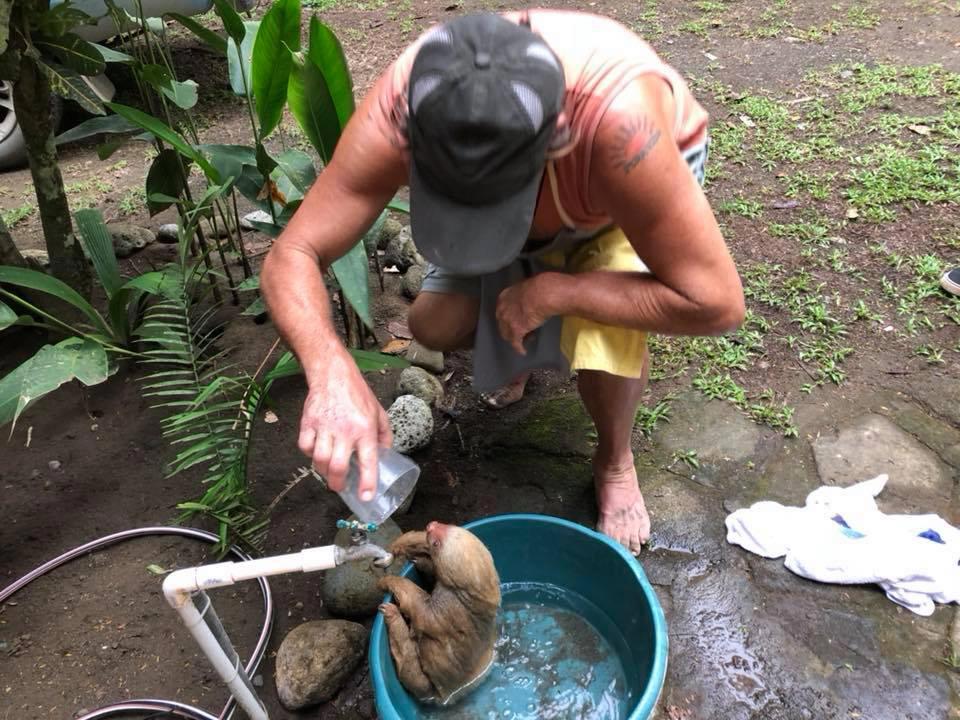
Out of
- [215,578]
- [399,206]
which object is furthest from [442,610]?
[399,206]

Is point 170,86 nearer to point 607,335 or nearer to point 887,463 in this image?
→ point 607,335

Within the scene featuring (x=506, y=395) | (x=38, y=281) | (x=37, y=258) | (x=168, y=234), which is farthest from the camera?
(x=168, y=234)

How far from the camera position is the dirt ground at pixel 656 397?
6.58 ft

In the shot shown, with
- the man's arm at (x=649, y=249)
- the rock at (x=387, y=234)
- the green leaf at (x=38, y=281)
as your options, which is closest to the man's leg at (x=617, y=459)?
the man's arm at (x=649, y=249)

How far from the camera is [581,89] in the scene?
145cm

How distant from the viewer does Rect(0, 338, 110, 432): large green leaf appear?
1910mm

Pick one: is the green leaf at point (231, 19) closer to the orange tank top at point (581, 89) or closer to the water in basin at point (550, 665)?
the orange tank top at point (581, 89)

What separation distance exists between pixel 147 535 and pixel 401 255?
65.1 inches

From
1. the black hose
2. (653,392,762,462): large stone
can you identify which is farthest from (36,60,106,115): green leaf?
(653,392,762,462): large stone

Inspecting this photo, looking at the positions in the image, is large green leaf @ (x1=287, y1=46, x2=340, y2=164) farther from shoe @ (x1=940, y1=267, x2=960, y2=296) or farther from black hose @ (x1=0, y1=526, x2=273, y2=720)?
shoe @ (x1=940, y1=267, x2=960, y2=296)

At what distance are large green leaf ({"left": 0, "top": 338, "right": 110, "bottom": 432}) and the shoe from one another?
3.18 metres

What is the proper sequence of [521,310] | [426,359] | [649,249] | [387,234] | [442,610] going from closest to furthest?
[649,249] → [442,610] → [521,310] → [426,359] → [387,234]

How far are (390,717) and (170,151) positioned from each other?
234 centimetres

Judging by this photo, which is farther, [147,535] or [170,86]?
[170,86]
